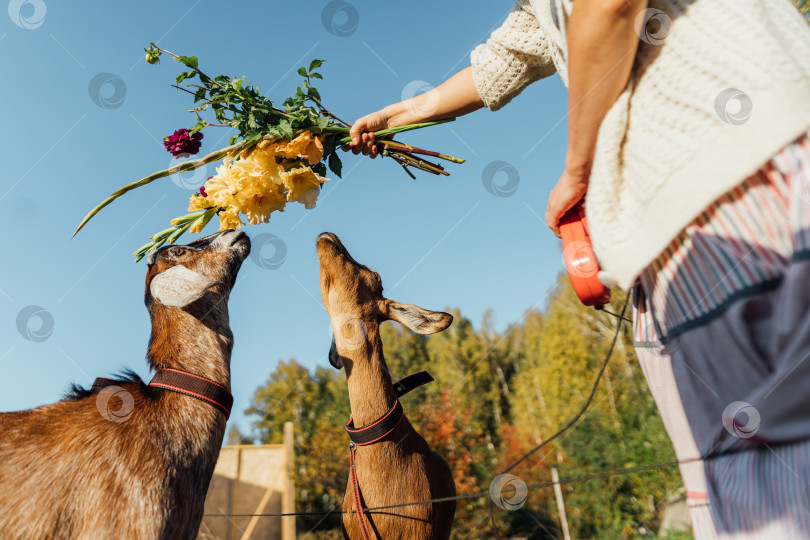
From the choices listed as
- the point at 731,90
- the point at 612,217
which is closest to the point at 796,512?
the point at 612,217

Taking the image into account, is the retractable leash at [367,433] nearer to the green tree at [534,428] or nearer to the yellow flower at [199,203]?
the yellow flower at [199,203]

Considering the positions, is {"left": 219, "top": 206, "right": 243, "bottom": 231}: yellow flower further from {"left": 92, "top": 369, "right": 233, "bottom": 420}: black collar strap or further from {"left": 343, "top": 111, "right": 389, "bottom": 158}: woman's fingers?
{"left": 92, "top": 369, "right": 233, "bottom": 420}: black collar strap

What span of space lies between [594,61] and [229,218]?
2.50 metres

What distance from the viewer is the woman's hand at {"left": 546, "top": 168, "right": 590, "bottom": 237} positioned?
1.51 meters

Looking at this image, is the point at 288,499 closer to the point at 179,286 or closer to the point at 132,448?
the point at 179,286

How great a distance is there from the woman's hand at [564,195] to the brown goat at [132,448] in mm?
2216

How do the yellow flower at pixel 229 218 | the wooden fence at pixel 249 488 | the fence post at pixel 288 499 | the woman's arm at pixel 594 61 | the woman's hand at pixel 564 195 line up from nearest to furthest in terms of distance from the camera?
1. the woman's arm at pixel 594 61
2. the woman's hand at pixel 564 195
3. the yellow flower at pixel 229 218
4. the fence post at pixel 288 499
5. the wooden fence at pixel 249 488

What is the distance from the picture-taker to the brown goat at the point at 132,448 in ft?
8.18

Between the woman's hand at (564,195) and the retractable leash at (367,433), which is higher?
the woman's hand at (564,195)

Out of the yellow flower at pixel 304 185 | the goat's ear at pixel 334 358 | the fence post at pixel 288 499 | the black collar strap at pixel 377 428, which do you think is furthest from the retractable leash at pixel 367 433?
the fence post at pixel 288 499

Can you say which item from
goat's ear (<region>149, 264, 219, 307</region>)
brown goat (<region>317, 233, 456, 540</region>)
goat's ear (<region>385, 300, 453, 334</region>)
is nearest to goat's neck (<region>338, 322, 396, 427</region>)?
brown goat (<region>317, 233, 456, 540</region>)

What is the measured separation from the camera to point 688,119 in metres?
1.16

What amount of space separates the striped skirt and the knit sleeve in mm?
1213

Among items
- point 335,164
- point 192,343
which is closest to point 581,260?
point 335,164
